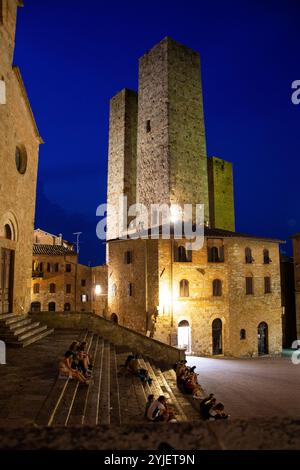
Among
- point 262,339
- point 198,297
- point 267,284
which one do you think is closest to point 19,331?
point 198,297

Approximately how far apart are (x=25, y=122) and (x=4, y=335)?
383 inches

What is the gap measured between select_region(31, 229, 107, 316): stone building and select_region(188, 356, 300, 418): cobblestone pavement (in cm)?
2181

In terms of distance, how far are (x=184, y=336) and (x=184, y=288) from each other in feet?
11.0

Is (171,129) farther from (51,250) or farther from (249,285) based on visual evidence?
(51,250)

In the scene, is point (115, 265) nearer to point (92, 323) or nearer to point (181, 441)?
point (92, 323)

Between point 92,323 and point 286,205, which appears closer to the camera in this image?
point 92,323

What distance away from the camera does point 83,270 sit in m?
40.4

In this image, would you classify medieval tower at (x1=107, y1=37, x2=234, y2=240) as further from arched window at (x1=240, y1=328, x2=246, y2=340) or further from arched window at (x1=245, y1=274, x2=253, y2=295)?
arched window at (x1=240, y1=328, x2=246, y2=340)

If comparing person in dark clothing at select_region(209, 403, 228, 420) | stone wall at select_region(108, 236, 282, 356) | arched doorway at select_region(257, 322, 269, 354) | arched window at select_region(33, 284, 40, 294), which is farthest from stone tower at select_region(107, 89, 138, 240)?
person in dark clothing at select_region(209, 403, 228, 420)

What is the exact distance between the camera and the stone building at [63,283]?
1501 inches

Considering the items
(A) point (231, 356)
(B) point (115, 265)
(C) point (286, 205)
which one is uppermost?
(C) point (286, 205)

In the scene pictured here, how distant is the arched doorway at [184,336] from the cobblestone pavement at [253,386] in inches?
73.0

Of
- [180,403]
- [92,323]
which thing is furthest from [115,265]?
[180,403]
